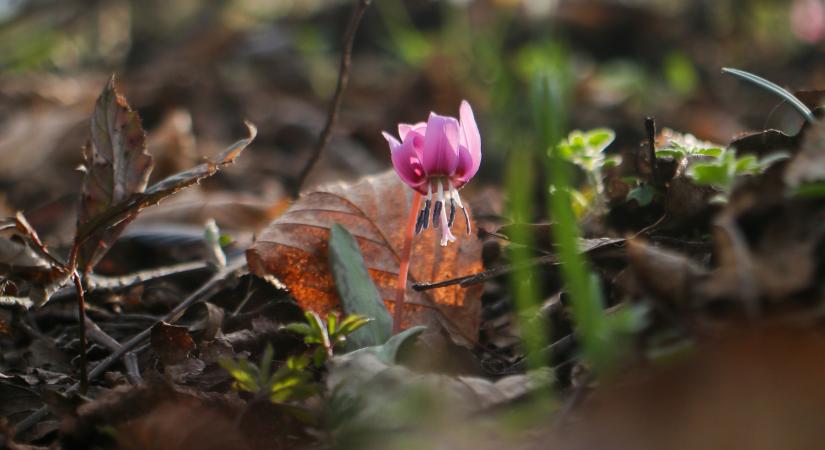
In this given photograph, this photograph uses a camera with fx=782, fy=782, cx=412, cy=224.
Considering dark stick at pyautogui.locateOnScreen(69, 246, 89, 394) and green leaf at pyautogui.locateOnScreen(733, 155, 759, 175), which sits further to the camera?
dark stick at pyautogui.locateOnScreen(69, 246, 89, 394)

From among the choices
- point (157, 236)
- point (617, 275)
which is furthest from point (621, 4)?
point (617, 275)

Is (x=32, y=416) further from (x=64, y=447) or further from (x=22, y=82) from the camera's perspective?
(x=22, y=82)

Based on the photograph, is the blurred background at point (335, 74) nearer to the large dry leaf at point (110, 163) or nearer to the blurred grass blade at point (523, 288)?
the large dry leaf at point (110, 163)

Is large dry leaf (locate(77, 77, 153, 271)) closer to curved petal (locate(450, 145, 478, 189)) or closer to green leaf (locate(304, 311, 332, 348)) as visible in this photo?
green leaf (locate(304, 311, 332, 348))

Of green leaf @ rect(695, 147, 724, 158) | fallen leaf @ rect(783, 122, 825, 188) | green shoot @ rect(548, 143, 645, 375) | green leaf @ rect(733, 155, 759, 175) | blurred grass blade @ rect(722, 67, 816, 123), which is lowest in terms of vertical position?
green shoot @ rect(548, 143, 645, 375)

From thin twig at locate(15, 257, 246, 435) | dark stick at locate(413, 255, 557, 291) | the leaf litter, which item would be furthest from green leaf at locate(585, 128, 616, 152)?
thin twig at locate(15, 257, 246, 435)

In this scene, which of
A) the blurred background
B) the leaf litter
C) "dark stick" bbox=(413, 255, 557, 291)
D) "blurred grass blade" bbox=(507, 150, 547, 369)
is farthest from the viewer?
the blurred background

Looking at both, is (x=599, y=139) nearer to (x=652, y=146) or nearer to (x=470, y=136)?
(x=652, y=146)
